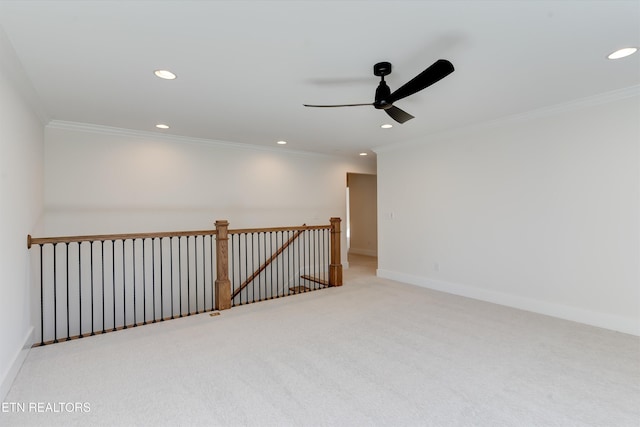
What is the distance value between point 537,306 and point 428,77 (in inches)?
123

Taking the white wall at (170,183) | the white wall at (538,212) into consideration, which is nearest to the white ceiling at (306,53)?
the white wall at (538,212)

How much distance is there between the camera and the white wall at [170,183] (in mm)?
4047

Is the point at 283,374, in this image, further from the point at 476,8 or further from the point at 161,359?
the point at 476,8

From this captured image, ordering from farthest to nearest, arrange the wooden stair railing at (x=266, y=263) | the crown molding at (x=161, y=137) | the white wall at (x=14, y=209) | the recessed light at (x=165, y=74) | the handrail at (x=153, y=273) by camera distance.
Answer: the wooden stair railing at (x=266, y=263) < the crown molding at (x=161, y=137) < the handrail at (x=153, y=273) < the recessed light at (x=165, y=74) < the white wall at (x=14, y=209)

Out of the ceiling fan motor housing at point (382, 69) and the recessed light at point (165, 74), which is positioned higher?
the recessed light at point (165, 74)

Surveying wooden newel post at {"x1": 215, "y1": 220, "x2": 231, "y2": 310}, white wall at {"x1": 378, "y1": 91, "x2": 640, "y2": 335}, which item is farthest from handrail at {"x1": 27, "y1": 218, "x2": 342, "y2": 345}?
white wall at {"x1": 378, "y1": 91, "x2": 640, "y2": 335}

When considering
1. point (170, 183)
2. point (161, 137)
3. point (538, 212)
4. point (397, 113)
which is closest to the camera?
point (397, 113)

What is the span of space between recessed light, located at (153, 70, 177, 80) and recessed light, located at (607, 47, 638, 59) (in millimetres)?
3372

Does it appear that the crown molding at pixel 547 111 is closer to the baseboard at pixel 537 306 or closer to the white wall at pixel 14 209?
the baseboard at pixel 537 306

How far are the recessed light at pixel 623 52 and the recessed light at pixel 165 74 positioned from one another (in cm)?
337

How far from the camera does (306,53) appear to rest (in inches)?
89.0

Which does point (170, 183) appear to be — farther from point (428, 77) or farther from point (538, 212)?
point (538, 212)

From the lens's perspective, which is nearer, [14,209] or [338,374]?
[338,374]

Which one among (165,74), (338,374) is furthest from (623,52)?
(165,74)
